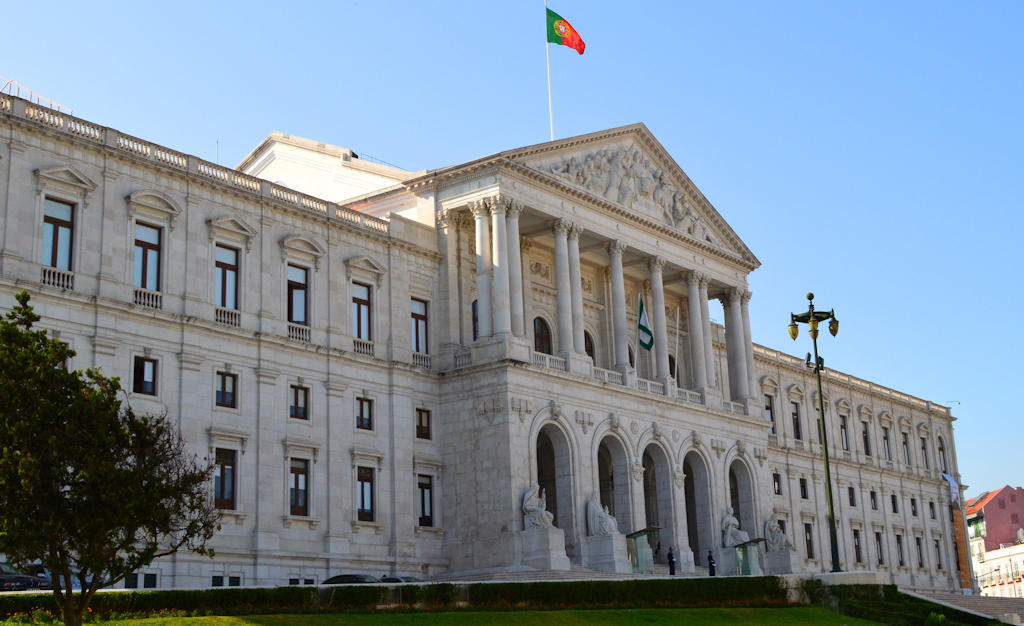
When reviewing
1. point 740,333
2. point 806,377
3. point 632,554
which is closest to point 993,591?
point 806,377

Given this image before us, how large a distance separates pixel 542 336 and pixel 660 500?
33.3 feet

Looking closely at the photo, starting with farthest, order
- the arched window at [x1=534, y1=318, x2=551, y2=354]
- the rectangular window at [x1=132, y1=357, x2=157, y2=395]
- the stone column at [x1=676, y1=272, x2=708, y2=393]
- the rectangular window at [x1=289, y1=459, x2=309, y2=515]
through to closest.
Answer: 1. the stone column at [x1=676, y1=272, x2=708, y2=393]
2. the arched window at [x1=534, y1=318, x2=551, y2=354]
3. the rectangular window at [x1=289, y1=459, x2=309, y2=515]
4. the rectangular window at [x1=132, y1=357, x2=157, y2=395]

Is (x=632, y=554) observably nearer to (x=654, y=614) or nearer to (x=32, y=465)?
(x=654, y=614)

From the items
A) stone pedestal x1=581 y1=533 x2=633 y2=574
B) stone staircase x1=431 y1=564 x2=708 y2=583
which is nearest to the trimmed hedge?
stone staircase x1=431 y1=564 x2=708 y2=583

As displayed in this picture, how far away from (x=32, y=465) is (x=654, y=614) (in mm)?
21171

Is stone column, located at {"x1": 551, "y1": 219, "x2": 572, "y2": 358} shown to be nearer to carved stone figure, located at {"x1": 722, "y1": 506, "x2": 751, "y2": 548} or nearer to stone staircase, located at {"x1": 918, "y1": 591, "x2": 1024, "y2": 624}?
carved stone figure, located at {"x1": 722, "y1": 506, "x2": 751, "y2": 548}

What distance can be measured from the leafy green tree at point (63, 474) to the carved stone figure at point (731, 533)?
42599 mm

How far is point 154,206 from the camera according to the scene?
4519 centimetres

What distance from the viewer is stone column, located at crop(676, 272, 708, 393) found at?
6631cm

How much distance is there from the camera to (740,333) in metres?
71.2

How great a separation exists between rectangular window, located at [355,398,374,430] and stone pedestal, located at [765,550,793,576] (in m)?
25.5

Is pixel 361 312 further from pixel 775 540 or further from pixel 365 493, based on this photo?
pixel 775 540

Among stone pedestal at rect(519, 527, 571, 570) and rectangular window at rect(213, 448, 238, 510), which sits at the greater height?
rectangular window at rect(213, 448, 238, 510)

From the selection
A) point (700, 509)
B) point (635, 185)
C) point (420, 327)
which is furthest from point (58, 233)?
point (700, 509)
